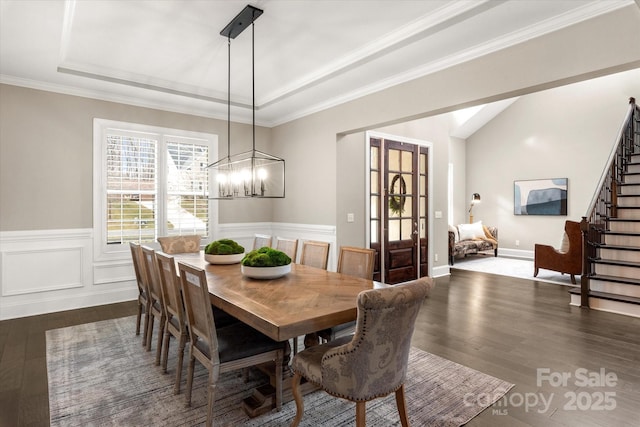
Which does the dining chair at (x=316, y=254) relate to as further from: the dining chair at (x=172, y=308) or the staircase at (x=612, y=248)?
the staircase at (x=612, y=248)

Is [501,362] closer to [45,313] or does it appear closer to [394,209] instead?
[394,209]

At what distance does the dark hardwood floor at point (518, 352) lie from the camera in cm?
228

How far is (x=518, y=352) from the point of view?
318cm

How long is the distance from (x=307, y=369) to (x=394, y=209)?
4.19 meters

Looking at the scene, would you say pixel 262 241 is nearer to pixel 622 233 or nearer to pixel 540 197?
pixel 622 233

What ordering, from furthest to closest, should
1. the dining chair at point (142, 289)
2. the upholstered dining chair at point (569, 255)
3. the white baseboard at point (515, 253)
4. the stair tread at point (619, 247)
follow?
the white baseboard at point (515, 253), the upholstered dining chair at point (569, 255), the stair tread at point (619, 247), the dining chair at point (142, 289)

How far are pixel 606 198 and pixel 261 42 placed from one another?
5479mm

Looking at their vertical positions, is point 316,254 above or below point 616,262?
above

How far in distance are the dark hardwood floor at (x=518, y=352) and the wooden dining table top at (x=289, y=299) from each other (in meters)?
1.10

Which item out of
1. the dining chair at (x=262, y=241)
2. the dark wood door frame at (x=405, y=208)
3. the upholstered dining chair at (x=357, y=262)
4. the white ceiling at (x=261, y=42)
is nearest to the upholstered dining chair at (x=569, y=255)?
the dark wood door frame at (x=405, y=208)

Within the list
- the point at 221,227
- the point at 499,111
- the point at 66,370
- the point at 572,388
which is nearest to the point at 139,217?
the point at 221,227

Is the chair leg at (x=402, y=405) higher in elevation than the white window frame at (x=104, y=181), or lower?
lower

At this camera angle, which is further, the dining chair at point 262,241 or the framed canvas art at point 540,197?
the framed canvas art at point 540,197

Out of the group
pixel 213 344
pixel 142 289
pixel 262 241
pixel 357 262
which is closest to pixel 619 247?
pixel 357 262
